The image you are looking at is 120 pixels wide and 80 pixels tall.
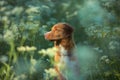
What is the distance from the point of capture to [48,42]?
3240 mm

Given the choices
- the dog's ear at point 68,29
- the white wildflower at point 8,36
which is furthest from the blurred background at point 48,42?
the dog's ear at point 68,29

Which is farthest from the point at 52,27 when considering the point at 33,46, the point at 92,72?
the point at 92,72

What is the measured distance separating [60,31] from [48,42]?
0.46 feet

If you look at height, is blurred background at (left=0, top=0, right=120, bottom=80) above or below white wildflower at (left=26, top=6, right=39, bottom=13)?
below

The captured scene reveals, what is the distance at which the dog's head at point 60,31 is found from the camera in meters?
3.15

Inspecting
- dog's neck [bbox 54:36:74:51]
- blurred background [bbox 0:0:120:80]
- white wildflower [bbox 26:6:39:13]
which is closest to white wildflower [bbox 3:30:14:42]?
blurred background [bbox 0:0:120:80]

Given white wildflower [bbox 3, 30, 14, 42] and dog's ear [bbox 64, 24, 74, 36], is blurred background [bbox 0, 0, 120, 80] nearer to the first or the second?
white wildflower [bbox 3, 30, 14, 42]

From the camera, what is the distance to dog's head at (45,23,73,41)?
315 cm

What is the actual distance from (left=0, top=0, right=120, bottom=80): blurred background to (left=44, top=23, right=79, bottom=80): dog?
0.05 m

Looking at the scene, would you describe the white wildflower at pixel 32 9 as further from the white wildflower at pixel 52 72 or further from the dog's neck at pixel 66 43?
the white wildflower at pixel 52 72

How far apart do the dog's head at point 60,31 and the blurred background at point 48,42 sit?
85 millimetres

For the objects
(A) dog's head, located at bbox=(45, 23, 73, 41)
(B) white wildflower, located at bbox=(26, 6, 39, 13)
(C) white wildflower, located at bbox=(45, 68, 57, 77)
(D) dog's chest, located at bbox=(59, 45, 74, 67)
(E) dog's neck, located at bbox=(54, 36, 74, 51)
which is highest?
(B) white wildflower, located at bbox=(26, 6, 39, 13)

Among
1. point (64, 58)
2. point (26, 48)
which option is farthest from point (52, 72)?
point (26, 48)

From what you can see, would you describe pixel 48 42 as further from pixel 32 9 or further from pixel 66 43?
pixel 32 9
